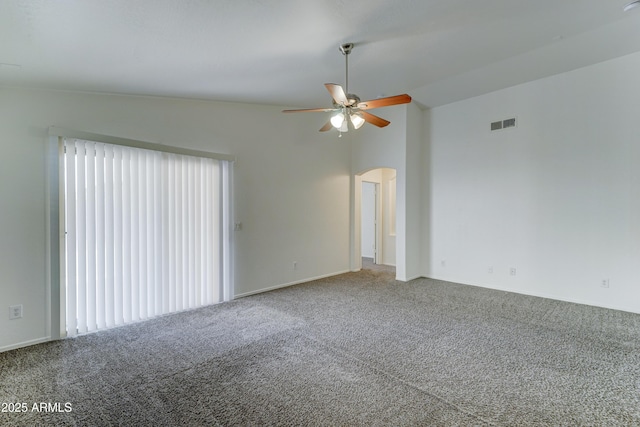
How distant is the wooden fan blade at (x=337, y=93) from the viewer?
2.63m

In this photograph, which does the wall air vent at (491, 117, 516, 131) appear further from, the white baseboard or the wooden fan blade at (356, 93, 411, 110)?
the white baseboard

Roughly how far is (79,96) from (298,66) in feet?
7.95

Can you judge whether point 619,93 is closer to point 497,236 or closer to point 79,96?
point 497,236

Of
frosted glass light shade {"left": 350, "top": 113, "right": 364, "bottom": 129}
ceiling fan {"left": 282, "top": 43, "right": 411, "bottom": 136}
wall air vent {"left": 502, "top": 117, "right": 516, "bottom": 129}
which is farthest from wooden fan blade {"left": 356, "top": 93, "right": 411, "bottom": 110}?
wall air vent {"left": 502, "top": 117, "right": 516, "bottom": 129}

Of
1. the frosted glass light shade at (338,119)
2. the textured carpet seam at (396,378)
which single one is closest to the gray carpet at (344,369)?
the textured carpet seam at (396,378)

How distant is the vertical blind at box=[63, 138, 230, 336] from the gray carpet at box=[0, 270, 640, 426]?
12.4 inches

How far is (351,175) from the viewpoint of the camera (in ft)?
21.5

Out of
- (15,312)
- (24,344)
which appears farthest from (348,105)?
(24,344)

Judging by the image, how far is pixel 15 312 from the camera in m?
3.01

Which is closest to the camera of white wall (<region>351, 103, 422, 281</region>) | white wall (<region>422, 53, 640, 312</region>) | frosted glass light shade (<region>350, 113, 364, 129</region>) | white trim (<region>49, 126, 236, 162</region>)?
white trim (<region>49, 126, 236, 162</region>)

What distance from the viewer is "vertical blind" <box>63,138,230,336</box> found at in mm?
3293

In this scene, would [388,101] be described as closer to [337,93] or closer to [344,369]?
[337,93]

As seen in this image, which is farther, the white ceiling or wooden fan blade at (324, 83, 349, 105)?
wooden fan blade at (324, 83, 349, 105)

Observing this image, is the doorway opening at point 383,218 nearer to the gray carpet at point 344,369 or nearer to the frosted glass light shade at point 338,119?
the gray carpet at point 344,369
